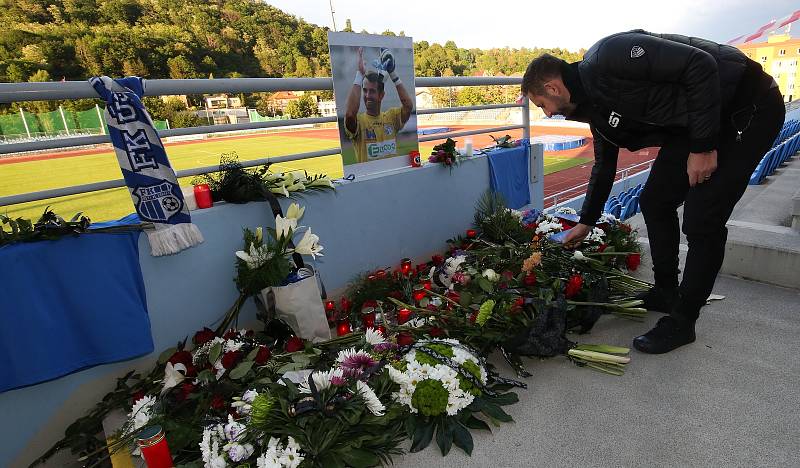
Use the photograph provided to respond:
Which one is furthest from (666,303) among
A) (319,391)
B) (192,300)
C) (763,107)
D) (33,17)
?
(33,17)

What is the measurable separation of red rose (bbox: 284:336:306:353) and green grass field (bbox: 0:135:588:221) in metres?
15.6

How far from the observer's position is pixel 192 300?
2.23 metres

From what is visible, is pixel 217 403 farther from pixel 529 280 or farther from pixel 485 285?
pixel 529 280

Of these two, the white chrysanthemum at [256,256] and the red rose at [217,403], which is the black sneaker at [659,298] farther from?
the red rose at [217,403]

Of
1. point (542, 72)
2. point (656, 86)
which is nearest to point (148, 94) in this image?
point (542, 72)

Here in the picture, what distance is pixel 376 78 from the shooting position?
319 centimetres

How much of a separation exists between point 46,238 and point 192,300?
685 mm

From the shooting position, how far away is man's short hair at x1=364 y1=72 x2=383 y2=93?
123 inches

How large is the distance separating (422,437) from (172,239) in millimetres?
1406

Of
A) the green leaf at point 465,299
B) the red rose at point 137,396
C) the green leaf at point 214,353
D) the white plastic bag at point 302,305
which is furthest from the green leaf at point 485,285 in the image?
the red rose at point 137,396

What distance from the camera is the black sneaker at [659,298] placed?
2418mm

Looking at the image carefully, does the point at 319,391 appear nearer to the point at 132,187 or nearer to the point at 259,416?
the point at 259,416

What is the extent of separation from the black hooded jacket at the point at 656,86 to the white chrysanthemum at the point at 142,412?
7.25 ft

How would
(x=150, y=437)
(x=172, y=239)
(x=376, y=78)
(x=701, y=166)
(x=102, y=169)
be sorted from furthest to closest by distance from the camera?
(x=102, y=169)
(x=376, y=78)
(x=172, y=239)
(x=701, y=166)
(x=150, y=437)
